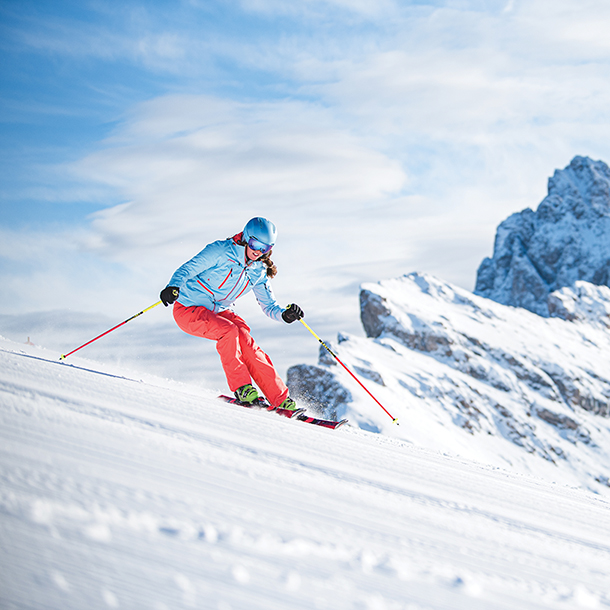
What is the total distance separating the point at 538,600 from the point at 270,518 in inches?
30.6

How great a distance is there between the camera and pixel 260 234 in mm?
4910

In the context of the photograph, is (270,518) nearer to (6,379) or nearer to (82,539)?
(82,539)

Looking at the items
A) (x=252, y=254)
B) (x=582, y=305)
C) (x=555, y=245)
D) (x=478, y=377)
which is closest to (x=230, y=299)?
(x=252, y=254)

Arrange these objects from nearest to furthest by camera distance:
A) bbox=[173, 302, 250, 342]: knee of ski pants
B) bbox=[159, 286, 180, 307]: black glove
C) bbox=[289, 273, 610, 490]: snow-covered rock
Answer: bbox=[159, 286, 180, 307]: black glove → bbox=[173, 302, 250, 342]: knee of ski pants → bbox=[289, 273, 610, 490]: snow-covered rock

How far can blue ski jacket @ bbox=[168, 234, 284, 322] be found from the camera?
502cm

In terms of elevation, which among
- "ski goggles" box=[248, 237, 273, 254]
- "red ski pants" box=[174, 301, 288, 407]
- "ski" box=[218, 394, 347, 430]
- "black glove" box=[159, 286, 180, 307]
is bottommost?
"ski" box=[218, 394, 347, 430]

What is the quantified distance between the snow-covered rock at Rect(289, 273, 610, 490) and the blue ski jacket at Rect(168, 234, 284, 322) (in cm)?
4457

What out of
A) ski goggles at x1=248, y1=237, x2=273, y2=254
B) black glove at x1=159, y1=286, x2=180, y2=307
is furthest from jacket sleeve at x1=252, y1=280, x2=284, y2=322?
black glove at x1=159, y1=286, x2=180, y2=307

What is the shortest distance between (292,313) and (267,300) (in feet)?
1.29

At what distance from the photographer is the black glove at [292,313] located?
5.32 metres

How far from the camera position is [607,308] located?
12044cm

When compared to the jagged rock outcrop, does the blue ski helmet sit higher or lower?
higher

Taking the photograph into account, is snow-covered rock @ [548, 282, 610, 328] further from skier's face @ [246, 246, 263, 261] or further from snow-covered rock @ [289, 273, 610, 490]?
skier's face @ [246, 246, 263, 261]

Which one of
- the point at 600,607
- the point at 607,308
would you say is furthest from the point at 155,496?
the point at 607,308
